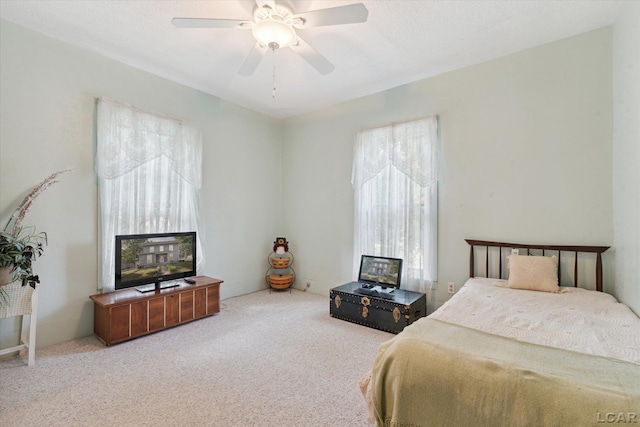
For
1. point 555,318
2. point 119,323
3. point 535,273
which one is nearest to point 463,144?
point 535,273

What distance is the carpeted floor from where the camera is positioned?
179 cm

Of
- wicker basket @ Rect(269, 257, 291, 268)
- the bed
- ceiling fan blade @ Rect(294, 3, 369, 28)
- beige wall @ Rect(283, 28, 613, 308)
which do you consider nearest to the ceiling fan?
ceiling fan blade @ Rect(294, 3, 369, 28)

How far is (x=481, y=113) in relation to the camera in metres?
3.18

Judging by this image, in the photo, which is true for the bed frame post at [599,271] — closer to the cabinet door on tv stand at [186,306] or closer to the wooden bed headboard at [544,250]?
the wooden bed headboard at [544,250]

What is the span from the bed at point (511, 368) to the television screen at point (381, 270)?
1.26 m

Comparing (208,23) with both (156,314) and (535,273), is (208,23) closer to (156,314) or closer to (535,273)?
(156,314)

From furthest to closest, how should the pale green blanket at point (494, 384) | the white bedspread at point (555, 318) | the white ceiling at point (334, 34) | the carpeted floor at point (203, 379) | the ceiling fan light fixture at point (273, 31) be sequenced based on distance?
the white ceiling at point (334, 34)
the ceiling fan light fixture at point (273, 31)
the carpeted floor at point (203, 379)
the white bedspread at point (555, 318)
the pale green blanket at point (494, 384)

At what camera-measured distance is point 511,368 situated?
1.18 metres

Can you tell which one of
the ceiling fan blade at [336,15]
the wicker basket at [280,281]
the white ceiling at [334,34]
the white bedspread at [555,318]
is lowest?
the wicker basket at [280,281]

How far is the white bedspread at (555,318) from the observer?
4.94 feet

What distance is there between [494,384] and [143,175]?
11.8 feet

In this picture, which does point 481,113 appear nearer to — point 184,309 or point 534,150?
point 534,150

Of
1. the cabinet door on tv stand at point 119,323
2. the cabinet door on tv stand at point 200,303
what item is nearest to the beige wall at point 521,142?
the cabinet door on tv stand at point 200,303

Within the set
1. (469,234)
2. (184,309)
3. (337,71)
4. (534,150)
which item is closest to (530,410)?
(469,234)
